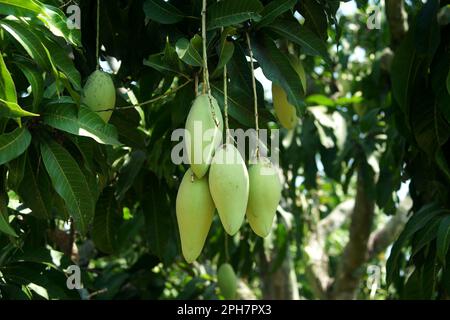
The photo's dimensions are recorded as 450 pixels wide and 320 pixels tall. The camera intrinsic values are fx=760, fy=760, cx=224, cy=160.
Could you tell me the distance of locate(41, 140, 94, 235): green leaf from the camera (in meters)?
1.18

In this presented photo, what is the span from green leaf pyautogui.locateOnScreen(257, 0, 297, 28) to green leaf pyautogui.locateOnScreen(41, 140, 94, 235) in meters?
0.40

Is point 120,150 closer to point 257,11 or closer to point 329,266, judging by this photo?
point 257,11

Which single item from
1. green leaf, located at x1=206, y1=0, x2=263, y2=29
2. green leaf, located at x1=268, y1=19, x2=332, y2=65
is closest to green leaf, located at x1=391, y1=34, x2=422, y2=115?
green leaf, located at x1=268, y1=19, x2=332, y2=65

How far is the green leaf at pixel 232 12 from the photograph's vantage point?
1206 mm

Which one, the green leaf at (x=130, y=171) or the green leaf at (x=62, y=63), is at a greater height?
the green leaf at (x=62, y=63)

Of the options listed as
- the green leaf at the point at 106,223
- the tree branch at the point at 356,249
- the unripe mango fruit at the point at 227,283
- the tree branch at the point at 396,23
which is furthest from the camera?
the tree branch at the point at 356,249

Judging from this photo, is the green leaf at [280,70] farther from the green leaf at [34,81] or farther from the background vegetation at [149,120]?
the green leaf at [34,81]

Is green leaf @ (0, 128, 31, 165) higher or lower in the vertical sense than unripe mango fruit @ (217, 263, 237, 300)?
higher

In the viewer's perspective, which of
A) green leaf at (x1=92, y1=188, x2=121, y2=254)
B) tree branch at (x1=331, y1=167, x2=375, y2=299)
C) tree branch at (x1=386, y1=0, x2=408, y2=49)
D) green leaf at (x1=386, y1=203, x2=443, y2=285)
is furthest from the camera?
tree branch at (x1=331, y1=167, x2=375, y2=299)

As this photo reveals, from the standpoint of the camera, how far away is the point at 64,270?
173 centimetres

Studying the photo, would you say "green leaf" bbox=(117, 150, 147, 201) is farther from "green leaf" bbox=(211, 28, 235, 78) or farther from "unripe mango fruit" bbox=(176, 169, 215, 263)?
"unripe mango fruit" bbox=(176, 169, 215, 263)

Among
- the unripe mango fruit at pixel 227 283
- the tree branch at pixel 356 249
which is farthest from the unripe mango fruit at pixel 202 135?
the tree branch at pixel 356 249

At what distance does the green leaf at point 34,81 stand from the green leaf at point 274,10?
38cm
